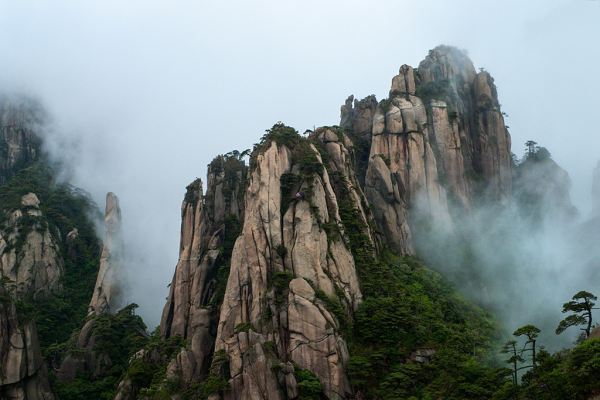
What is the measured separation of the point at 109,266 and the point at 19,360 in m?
27.9

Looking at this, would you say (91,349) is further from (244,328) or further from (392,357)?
(392,357)

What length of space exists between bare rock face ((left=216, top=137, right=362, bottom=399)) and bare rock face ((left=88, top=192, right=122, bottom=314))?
36785 mm

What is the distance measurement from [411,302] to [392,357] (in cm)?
717

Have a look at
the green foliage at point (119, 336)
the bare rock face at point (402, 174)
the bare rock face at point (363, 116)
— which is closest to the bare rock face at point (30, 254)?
the green foliage at point (119, 336)

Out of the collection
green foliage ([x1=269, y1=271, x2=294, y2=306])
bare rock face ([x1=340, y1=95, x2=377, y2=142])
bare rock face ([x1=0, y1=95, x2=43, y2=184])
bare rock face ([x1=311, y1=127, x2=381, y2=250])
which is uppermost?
bare rock face ([x1=0, y1=95, x2=43, y2=184])

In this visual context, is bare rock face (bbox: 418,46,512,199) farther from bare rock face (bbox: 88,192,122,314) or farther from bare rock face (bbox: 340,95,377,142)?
bare rock face (bbox: 88,192,122,314)

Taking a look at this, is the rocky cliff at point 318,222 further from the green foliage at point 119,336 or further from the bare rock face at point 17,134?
the bare rock face at point 17,134

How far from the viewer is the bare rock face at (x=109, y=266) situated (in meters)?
82.4

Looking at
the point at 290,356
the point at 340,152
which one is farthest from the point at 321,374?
the point at 340,152

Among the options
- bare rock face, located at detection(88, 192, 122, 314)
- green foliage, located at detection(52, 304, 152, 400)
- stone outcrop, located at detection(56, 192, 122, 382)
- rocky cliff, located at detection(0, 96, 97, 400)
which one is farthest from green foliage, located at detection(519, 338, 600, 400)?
bare rock face, located at detection(88, 192, 122, 314)

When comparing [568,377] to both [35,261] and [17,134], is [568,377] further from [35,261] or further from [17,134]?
[17,134]

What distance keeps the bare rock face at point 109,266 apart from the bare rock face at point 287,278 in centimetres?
3678

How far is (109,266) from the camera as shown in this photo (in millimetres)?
85375

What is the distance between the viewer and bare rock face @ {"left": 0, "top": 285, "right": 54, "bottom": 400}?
57.3 metres
